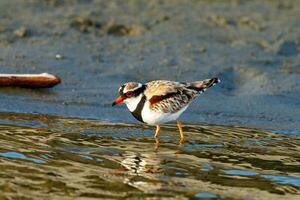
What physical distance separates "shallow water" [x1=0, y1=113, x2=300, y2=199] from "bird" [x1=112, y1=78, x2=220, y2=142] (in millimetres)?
290

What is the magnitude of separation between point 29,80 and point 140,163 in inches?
126

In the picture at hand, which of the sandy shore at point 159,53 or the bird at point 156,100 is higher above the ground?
the sandy shore at point 159,53

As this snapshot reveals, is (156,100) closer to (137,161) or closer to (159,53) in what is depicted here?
(137,161)

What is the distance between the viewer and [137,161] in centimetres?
923

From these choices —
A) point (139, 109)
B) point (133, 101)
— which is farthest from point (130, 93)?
point (139, 109)

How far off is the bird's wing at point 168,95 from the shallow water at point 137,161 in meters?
0.41

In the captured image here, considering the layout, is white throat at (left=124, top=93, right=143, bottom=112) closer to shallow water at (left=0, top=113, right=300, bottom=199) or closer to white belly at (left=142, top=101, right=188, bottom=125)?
white belly at (left=142, top=101, right=188, bottom=125)

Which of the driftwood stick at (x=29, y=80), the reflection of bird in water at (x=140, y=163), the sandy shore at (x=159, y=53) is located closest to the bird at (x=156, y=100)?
the reflection of bird in water at (x=140, y=163)

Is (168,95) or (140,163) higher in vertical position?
(168,95)

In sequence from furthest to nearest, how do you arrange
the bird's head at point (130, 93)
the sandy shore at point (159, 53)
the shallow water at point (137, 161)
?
the sandy shore at point (159, 53) < the bird's head at point (130, 93) < the shallow water at point (137, 161)

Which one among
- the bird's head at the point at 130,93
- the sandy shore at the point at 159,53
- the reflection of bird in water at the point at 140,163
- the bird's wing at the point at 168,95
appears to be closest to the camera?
the reflection of bird in water at the point at 140,163

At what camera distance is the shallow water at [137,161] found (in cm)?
823

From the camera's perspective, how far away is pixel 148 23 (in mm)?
14633

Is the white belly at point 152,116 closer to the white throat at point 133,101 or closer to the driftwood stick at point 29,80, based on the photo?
the white throat at point 133,101
